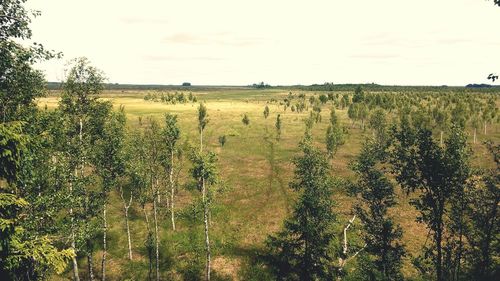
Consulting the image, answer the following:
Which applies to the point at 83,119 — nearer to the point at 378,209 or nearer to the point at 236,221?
the point at 236,221

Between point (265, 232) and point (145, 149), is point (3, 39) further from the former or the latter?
point (265, 232)

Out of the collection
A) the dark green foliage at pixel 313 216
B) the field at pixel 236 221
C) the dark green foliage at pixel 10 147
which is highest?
the dark green foliage at pixel 10 147

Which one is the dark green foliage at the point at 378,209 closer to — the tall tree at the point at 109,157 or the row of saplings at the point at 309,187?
the row of saplings at the point at 309,187

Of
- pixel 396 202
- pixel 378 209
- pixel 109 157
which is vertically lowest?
pixel 378 209

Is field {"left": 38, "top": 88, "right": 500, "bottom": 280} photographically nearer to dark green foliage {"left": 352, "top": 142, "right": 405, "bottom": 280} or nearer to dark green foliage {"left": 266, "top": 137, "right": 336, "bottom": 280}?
dark green foliage {"left": 352, "top": 142, "right": 405, "bottom": 280}

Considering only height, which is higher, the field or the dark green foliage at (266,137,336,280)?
the dark green foliage at (266,137,336,280)

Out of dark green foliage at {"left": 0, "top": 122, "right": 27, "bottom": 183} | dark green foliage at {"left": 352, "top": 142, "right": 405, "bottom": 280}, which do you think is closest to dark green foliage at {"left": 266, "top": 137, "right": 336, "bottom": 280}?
dark green foliage at {"left": 352, "top": 142, "right": 405, "bottom": 280}

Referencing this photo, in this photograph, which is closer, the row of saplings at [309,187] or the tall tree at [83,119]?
the row of saplings at [309,187]

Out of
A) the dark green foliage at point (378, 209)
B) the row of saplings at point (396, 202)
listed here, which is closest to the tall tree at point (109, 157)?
the row of saplings at point (396, 202)

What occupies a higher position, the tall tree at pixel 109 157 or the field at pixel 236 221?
the tall tree at pixel 109 157

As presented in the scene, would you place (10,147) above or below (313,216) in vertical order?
above

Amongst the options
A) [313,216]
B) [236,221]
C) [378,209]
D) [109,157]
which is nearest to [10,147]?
[313,216]

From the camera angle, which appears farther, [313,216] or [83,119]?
[83,119]
